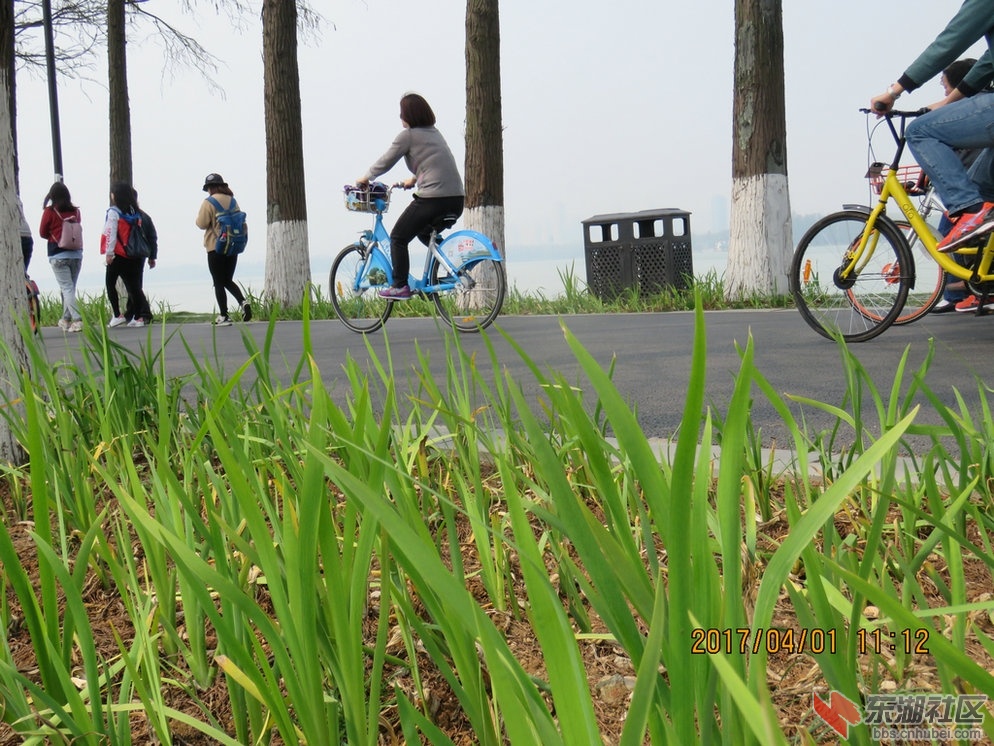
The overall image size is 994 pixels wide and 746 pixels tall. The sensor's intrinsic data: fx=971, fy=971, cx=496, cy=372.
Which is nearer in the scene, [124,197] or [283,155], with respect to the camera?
[124,197]

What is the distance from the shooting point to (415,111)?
348 inches

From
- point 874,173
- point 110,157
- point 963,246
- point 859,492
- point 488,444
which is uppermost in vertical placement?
point 110,157

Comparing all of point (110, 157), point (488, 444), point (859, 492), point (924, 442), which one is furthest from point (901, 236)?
point (110, 157)

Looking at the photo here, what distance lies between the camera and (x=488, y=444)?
5.36ft

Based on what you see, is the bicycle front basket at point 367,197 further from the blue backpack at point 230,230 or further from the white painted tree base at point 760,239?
the white painted tree base at point 760,239

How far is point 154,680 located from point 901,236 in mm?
5534

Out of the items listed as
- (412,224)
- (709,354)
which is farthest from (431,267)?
(709,354)

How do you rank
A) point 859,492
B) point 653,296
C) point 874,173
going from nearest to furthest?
point 859,492 < point 874,173 < point 653,296

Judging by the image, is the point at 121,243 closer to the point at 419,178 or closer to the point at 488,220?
the point at 488,220

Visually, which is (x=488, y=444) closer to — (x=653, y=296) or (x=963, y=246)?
(x=963, y=246)

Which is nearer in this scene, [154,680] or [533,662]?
[154,680]

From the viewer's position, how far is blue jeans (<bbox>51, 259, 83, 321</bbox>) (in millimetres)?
13398

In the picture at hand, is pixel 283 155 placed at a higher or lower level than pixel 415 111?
higher

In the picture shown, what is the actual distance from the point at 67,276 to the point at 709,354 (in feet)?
34.8
